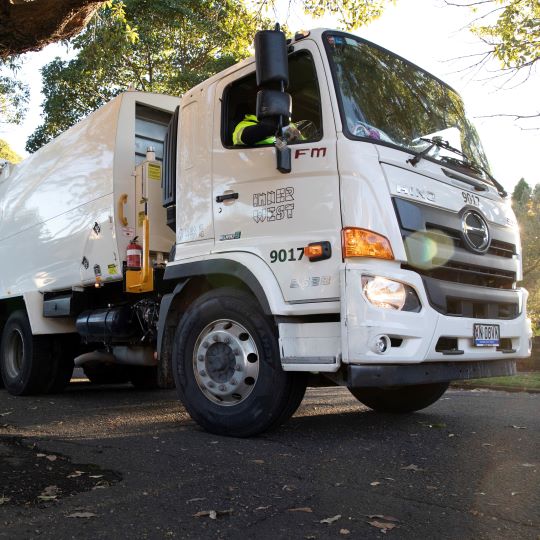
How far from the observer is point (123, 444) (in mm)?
4211

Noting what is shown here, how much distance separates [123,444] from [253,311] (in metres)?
1.33

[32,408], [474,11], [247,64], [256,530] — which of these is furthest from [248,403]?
[474,11]

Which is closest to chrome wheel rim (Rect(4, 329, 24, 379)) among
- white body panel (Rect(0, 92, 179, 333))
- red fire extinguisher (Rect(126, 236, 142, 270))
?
white body panel (Rect(0, 92, 179, 333))

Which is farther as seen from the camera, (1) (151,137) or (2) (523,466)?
(1) (151,137)

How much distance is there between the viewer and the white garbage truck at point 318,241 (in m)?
3.79

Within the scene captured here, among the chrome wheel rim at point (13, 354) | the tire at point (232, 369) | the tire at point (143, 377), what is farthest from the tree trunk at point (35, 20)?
the tire at point (143, 377)

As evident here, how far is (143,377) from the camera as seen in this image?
841cm

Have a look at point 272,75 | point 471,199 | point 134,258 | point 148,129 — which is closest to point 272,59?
point 272,75

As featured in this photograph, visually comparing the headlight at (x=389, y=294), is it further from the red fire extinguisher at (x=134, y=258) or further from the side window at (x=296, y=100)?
the red fire extinguisher at (x=134, y=258)

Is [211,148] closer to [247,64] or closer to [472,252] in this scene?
[247,64]

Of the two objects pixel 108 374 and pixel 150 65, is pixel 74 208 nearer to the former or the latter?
pixel 108 374

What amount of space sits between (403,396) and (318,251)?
222cm

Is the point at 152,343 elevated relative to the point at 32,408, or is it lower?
elevated

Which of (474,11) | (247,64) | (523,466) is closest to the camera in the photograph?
(523,466)
